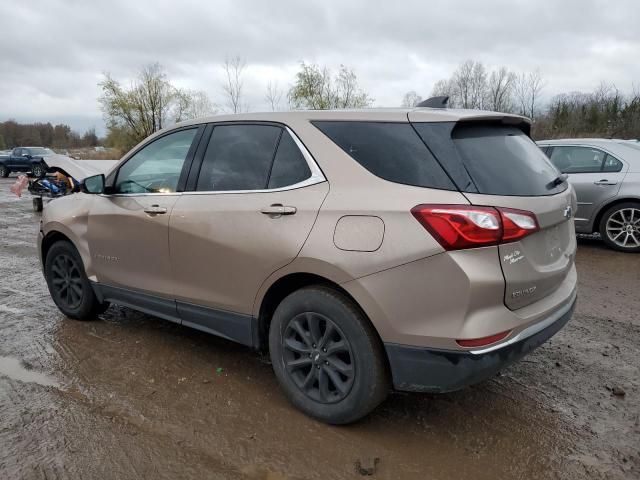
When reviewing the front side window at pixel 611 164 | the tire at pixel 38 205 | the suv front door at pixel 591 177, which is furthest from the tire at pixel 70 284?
the tire at pixel 38 205

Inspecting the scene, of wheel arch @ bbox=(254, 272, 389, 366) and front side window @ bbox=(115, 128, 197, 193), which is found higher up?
front side window @ bbox=(115, 128, 197, 193)

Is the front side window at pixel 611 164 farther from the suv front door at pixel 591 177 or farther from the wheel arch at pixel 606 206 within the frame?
the wheel arch at pixel 606 206

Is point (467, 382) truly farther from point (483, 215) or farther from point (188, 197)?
point (188, 197)

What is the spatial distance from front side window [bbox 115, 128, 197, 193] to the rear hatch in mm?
1789

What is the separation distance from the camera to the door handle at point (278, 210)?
2.83 metres

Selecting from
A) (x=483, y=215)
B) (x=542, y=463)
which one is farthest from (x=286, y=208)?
(x=542, y=463)

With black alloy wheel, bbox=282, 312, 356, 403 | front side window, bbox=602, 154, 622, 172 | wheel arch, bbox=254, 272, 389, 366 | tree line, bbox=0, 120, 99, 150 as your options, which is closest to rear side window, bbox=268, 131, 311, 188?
wheel arch, bbox=254, 272, 389, 366

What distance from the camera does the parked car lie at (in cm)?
717

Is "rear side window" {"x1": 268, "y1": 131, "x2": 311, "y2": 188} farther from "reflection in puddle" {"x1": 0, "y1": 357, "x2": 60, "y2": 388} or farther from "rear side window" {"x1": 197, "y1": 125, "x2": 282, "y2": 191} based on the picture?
"reflection in puddle" {"x1": 0, "y1": 357, "x2": 60, "y2": 388}

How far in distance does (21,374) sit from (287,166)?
95.8 inches

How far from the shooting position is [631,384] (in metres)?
3.30

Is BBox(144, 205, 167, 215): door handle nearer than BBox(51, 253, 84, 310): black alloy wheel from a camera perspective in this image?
Yes

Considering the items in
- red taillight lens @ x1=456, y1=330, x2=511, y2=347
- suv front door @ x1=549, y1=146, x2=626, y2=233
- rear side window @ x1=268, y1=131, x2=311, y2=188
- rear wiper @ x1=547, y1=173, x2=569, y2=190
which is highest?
rear side window @ x1=268, y1=131, x2=311, y2=188

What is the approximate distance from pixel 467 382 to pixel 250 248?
141 centimetres
